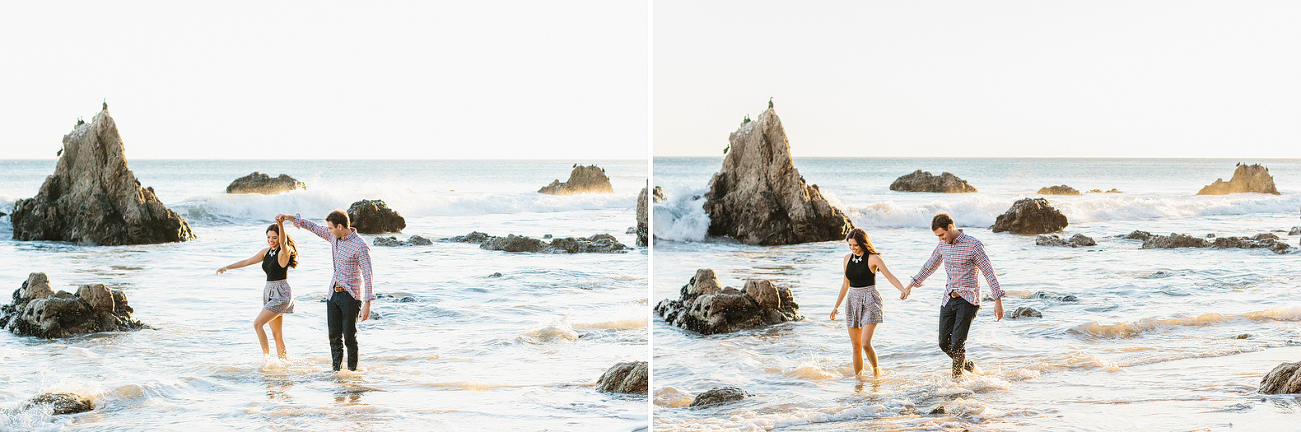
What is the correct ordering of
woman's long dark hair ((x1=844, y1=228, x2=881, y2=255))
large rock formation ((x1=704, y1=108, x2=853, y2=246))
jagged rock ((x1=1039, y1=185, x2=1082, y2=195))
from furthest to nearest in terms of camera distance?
jagged rock ((x1=1039, y1=185, x2=1082, y2=195)), large rock formation ((x1=704, y1=108, x2=853, y2=246)), woman's long dark hair ((x1=844, y1=228, x2=881, y2=255))

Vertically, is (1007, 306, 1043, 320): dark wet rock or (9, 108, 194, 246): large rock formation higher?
(9, 108, 194, 246): large rock formation

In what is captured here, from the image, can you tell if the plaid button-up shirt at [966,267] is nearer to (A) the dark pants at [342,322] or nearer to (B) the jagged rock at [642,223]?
(A) the dark pants at [342,322]

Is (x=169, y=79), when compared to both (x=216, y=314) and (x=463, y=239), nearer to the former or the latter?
(x=463, y=239)

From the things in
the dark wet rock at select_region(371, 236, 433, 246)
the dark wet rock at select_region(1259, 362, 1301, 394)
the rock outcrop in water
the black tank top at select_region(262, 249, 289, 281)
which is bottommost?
the dark wet rock at select_region(371, 236, 433, 246)

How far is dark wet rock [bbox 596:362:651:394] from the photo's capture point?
200 inches

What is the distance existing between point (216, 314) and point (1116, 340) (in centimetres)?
899

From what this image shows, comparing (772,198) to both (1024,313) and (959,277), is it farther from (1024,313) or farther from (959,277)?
(959,277)

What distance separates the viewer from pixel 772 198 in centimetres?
1468

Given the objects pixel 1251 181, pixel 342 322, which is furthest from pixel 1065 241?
pixel 342 322

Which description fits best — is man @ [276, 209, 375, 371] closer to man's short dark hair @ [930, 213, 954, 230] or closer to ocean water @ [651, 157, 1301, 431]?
ocean water @ [651, 157, 1301, 431]

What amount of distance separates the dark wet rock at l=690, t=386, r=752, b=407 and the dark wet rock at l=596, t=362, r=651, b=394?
14.4 inches

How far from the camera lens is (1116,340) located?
6594 mm

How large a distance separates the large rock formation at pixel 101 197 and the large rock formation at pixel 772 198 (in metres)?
10.9

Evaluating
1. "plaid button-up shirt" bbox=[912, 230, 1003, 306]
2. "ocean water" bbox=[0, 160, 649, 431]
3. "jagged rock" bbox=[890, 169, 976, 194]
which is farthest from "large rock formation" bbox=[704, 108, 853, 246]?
"jagged rock" bbox=[890, 169, 976, 194]
